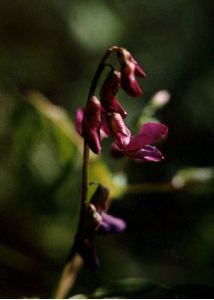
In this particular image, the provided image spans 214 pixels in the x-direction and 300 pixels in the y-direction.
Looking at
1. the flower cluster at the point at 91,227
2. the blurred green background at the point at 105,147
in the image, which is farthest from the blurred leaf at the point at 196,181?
the flower cluster at the point at 91,227

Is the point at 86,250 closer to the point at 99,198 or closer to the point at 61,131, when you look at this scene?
the point at 99,198

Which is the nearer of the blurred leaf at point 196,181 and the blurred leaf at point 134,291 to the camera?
the blurred leaf at point 134,291

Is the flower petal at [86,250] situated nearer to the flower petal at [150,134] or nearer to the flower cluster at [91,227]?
the flower cluster at [91,227]

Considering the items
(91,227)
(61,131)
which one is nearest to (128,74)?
(91,227)

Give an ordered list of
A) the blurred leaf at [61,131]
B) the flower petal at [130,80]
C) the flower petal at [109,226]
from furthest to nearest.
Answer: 1. the blurred leaf at [61,131]
2. the flower petal at [109,226]
3. the flower petal at [130,80]

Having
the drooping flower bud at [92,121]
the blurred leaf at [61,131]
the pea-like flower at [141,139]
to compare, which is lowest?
the blurred leaf at [61,131]

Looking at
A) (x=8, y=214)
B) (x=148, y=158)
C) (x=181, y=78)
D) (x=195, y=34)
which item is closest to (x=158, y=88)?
(x=181, y=78)

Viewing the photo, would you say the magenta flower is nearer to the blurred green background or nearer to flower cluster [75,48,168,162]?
flower cluster [75,48,168,162]
